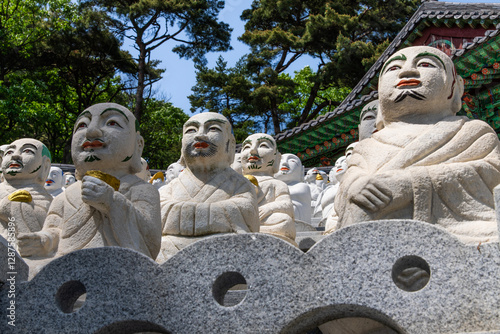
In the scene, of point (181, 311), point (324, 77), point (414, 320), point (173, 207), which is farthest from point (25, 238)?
point (324, 77)

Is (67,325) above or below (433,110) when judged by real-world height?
below

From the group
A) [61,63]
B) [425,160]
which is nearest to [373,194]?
[425,160]

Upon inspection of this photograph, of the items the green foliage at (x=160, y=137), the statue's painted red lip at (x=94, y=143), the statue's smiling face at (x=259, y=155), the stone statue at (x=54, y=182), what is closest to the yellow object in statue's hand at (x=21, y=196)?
the statue's painted red lip at (x=94, y=143)

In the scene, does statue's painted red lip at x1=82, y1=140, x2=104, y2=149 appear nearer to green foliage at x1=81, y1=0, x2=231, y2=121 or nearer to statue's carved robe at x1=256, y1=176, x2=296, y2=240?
statue's carved robe at x1=256, y1=176, x2=296, y2=240

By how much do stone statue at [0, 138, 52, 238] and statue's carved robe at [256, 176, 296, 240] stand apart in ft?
8.63

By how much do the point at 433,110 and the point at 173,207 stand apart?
8.77 ft

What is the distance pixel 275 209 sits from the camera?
7.75 metres

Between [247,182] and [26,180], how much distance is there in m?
3.08

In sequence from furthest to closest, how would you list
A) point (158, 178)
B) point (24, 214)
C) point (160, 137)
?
point (160, 137)
point (158, 178)
point (24, 214)

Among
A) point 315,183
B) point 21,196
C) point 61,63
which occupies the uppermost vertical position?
point 61,63

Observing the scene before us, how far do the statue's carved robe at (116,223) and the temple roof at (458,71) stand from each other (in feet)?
29.1

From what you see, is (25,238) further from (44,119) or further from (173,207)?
(44,119)

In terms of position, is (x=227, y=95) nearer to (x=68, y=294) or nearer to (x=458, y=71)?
(x=458, y=71)

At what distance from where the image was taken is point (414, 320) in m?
3.58
